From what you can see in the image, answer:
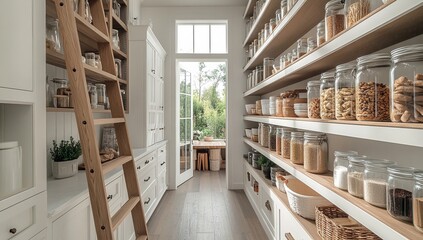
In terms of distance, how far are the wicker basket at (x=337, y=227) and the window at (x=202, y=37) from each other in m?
3.71

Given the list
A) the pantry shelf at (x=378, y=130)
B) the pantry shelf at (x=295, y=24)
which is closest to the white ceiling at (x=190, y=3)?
the pantry shelf at (x=295, y=24)

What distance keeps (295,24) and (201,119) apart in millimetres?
5126

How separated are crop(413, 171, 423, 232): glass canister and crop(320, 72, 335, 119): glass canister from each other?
0.56m

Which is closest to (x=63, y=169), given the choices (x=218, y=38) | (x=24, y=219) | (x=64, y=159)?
(x=64, y=159)

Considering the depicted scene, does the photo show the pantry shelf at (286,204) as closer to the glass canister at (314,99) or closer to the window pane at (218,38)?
the glass canister at (314,99)

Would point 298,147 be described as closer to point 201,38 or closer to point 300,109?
point 300,109

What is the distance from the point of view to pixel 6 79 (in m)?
0.91

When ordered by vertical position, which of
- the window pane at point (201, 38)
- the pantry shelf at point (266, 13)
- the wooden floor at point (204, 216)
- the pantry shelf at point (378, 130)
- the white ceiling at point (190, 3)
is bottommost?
the wooden floor at point (204, 216)

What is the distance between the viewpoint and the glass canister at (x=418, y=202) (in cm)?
76

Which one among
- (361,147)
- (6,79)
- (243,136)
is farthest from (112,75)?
(243,136)

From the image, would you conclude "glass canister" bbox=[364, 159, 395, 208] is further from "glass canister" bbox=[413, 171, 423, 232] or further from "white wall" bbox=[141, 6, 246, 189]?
"white wall" bbox=[141, 6, 246, 189]

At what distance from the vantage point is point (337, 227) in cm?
121

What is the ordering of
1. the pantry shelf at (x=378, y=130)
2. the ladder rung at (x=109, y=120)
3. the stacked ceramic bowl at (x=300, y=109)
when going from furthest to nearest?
1. the stacked ceramic bowl at (x=300, y=109)
2. the ladder rung at (x=109, y=120)
3. the pantry shelf at (x=378, y=130)

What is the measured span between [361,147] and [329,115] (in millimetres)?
355
